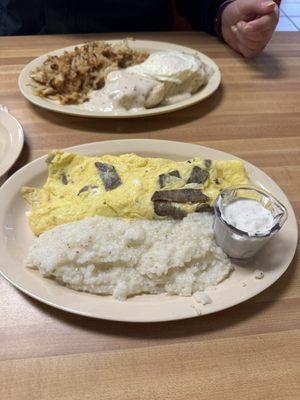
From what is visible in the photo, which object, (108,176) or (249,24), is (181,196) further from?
(249,24)

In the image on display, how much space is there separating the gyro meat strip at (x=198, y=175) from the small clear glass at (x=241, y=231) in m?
0.09

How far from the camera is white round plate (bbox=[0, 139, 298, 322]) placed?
91 cm

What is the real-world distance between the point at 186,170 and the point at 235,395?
1.80 ft

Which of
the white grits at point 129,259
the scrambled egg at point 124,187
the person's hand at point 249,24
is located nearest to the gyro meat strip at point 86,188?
the scrambled egg at point 124,187

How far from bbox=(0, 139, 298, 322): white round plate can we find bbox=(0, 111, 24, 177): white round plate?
80 mm

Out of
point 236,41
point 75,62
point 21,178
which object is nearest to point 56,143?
point 21,178

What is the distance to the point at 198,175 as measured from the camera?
1.13 m

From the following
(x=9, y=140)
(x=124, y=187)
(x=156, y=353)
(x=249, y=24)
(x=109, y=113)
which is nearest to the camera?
(x=156, y=353)

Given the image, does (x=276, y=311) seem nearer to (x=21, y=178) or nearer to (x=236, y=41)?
(x=21, y=178)

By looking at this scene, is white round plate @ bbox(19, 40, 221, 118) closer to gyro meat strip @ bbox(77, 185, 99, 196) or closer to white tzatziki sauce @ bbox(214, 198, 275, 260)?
gyro meat strip @ bbox(77, 185, 99, 196)

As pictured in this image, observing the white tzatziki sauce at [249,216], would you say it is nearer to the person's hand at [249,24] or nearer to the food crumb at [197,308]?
the food crumb at [197,308]

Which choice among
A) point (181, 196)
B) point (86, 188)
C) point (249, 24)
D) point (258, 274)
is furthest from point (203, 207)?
point (249, 24)

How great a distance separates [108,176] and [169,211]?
20 cm

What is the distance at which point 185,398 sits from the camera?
812 mm
